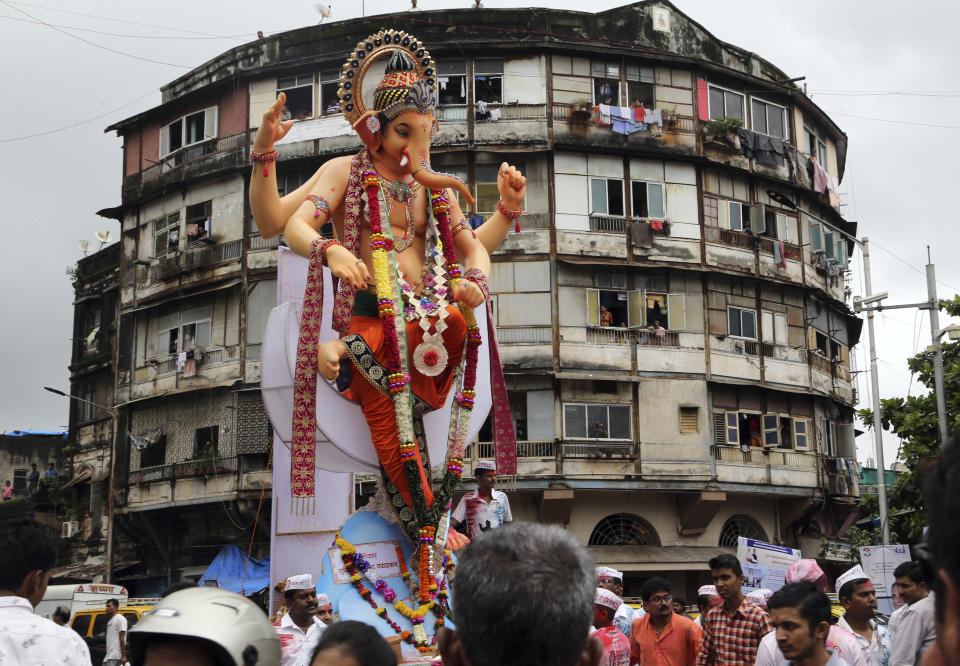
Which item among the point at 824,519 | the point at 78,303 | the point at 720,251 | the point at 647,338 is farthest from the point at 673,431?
the point at 78,303

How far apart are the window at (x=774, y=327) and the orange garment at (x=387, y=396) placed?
2335cm

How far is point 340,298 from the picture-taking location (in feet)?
27.4

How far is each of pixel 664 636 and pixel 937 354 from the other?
664 inches

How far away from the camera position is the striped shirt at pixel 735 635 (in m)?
7.31

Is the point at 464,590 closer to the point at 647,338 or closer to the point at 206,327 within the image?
the point at 647,338

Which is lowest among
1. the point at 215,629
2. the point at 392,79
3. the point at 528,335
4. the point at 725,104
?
the point at 215,629

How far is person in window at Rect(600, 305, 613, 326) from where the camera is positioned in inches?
1129

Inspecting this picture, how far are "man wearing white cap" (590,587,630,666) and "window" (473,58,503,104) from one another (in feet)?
72.9

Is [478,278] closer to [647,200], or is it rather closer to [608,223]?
[608,223]

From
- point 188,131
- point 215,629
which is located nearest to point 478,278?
point 215,629

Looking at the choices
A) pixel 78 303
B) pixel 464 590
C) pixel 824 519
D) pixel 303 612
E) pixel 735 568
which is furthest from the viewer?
pixel 78 303

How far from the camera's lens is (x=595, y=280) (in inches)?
1138

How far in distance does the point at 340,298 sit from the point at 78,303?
3168 cm

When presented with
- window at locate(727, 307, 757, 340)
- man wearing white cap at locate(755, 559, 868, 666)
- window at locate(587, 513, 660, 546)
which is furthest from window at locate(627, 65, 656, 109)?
man wearing white cap at locate(755, 559, 868, 666)
